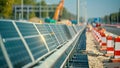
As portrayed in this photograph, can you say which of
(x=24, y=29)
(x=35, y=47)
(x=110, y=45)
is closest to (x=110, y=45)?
(x=110, y=45)

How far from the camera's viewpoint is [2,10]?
69.6 m

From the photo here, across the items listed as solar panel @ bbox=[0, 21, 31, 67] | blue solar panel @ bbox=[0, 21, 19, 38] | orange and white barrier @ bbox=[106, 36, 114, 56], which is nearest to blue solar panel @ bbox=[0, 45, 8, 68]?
solar panel @ bbox=[0, 21, 31, 67]

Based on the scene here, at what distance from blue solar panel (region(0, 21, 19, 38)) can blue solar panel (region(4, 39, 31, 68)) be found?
0.14 metres

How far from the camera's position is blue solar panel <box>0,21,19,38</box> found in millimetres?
5880

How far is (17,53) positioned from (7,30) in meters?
0.48

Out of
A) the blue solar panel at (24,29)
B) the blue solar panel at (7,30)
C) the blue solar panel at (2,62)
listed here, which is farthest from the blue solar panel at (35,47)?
the blue solar panel at (2,62)

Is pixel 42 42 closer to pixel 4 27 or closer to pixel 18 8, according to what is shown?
pixel 4 27

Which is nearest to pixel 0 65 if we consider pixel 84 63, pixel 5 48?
pixel 5 48

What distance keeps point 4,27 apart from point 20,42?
29.9 inches

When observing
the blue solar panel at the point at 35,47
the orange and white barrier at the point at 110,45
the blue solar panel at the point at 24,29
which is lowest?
the orange and white barrier at the point at 110,45

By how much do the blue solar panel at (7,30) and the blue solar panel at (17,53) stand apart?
5.5 inches

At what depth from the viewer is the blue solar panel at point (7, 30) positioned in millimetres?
5880

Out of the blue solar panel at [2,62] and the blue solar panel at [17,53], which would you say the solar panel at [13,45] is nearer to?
the blue solar panel at [17,53]

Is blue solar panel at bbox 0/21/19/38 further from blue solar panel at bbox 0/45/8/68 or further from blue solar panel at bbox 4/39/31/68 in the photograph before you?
blue solar panel at bbox 0/45/8/68
